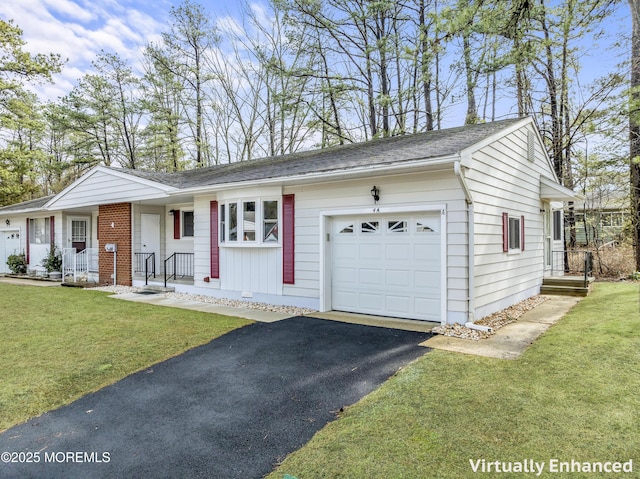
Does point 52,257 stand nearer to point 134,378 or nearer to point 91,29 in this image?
point 91,29

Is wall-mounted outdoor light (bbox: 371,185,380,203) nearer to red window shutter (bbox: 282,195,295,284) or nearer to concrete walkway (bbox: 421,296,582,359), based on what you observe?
red window shutter (bbox: 282,195,295,284)

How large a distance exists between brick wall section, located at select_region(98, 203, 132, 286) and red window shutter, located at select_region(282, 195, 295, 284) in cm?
658

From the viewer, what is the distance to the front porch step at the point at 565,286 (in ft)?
33.0

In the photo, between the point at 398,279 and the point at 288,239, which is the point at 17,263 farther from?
the point at 398,279

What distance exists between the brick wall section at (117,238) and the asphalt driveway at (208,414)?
8315mm

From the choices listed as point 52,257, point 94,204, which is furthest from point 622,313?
point 52,257

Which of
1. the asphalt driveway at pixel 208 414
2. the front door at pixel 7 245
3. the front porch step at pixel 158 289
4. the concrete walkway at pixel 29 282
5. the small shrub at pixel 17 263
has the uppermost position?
the front door at pixel 7 245

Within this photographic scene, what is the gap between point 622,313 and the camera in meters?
→ 7.01

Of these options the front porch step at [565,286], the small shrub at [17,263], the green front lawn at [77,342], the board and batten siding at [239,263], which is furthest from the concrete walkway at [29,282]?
the front porch step at [565,286]

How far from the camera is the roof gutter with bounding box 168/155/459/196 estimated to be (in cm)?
626

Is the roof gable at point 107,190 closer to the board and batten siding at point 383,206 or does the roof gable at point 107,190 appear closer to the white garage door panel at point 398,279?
the board and batten siding at point 383,206

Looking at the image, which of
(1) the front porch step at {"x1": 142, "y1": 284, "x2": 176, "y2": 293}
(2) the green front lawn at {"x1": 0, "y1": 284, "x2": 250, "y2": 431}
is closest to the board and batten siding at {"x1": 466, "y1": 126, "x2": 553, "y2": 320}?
(2) the green front lawn at {"x1": 0, "y1": 284, "x2": 250, "y2": 431}

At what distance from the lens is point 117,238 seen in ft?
42.3

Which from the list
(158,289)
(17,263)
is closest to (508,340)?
(158,289)
